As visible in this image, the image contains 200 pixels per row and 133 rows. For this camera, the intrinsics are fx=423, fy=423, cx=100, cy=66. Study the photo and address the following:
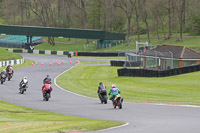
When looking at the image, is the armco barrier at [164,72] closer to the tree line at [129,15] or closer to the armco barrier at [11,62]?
the armco barrier at [11,62]

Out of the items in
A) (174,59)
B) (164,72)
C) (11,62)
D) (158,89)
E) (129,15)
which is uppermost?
(129,15)

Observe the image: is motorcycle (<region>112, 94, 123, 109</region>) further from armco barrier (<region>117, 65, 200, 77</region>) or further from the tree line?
the tree line

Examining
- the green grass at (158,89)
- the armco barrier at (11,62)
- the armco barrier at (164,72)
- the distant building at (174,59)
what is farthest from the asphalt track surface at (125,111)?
the armco barrier at (11,62)

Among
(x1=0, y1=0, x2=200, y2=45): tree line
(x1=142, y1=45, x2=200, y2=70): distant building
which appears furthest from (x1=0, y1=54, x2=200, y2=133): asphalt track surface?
(x1=0, y1=0, x2=200, y2=45): tree line

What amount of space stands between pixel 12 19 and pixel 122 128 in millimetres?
141516

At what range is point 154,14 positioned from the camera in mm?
96625

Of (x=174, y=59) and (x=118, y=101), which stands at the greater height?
(x=174, y=59)

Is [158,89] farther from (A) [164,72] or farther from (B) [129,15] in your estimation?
(B) [129,15]

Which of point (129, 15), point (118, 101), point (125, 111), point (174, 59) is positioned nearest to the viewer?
point (125, 111)

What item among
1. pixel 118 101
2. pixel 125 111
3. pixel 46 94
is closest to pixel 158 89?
pixel 46 94

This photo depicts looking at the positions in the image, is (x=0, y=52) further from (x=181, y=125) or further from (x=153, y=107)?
(x=181, y=125)

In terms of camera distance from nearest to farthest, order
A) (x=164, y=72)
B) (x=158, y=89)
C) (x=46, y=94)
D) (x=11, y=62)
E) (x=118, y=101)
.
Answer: (x=118, y=101)
(x=46, y=94)
(x=158, y=89)
(x=164, y=72)
(x=11, y=62)

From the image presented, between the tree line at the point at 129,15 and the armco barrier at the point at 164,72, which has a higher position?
the tree line at the point at 129,15

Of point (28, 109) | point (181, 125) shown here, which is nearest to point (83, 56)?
point (28, 109)
